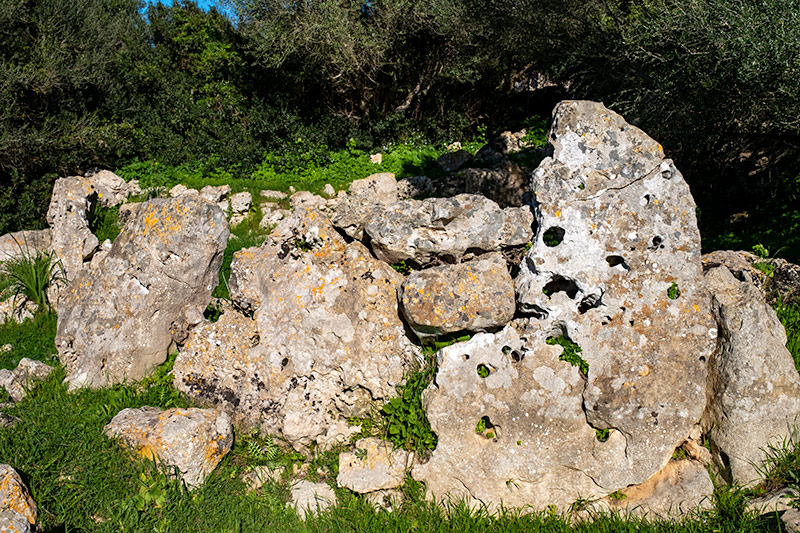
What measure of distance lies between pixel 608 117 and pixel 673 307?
1.79 metres

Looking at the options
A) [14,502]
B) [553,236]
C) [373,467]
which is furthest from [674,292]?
[14,502]

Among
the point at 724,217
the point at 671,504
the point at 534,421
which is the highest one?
the point at 534,421

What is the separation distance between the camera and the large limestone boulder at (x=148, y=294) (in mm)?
6184

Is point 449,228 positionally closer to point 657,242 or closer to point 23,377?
point 657,242

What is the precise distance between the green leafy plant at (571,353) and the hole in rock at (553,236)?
834 millimetres

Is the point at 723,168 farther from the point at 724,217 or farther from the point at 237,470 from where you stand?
the point at 237,470

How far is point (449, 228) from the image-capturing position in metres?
5.60

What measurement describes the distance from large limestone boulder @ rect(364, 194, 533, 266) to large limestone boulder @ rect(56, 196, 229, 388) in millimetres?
1966

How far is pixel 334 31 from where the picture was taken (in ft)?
56.5

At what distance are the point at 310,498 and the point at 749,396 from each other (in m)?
3.71

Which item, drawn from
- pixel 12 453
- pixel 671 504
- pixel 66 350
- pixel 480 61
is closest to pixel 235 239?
pixel 66 350

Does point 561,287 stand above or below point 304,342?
above

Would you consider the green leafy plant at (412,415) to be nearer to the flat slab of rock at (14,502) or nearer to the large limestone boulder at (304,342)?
the large limestone boulder at (304,342)

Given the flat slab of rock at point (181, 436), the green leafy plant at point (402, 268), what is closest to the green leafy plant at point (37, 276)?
the flat slab of rock at point (181, 436)
